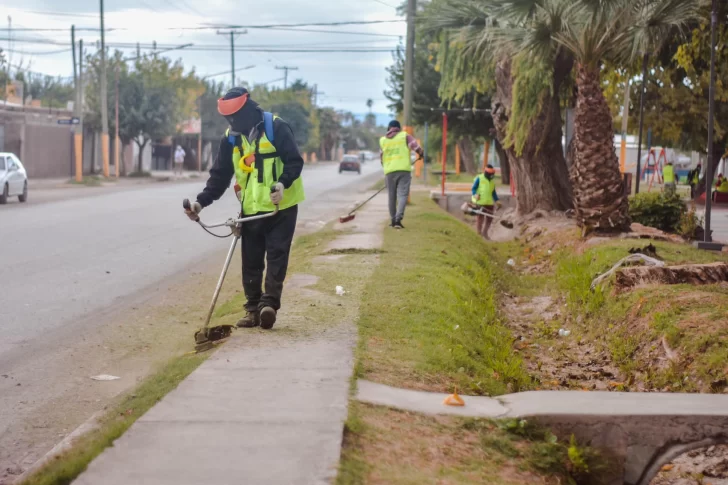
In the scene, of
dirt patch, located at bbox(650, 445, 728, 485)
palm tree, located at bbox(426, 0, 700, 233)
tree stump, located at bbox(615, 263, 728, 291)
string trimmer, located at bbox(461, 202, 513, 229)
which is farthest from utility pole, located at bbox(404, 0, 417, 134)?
dirt patch, located at bbox(650, 445, 728, 485)

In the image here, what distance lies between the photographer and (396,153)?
16.6m

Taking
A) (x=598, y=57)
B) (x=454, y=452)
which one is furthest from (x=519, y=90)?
(x=454, y=452)

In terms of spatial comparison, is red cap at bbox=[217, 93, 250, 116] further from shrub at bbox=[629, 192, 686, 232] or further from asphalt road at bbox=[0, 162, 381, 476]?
shrub at bbox=[629, 192, 686, 232]

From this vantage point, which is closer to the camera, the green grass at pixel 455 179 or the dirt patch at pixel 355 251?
the dirt patch at pixel 355 251

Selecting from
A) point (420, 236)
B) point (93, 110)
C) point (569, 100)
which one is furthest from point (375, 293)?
point (93, 110)

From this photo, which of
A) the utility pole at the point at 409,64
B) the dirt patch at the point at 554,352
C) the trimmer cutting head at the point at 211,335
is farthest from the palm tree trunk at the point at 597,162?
the utility pole at the point at 409,64

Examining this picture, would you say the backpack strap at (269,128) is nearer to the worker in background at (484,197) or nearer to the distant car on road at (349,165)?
the worker in background at (484,197)

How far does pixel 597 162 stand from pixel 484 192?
5.46 meters

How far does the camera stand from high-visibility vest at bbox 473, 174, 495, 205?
20947 mm

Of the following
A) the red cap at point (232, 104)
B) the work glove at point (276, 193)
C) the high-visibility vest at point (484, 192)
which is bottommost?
the high-visibility vest at point (484, 192)

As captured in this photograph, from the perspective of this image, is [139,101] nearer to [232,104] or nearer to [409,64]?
[409,64]

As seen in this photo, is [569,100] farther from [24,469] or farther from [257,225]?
[24,469]

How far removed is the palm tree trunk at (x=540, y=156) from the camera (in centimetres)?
2102

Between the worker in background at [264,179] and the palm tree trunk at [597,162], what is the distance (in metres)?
8.78
